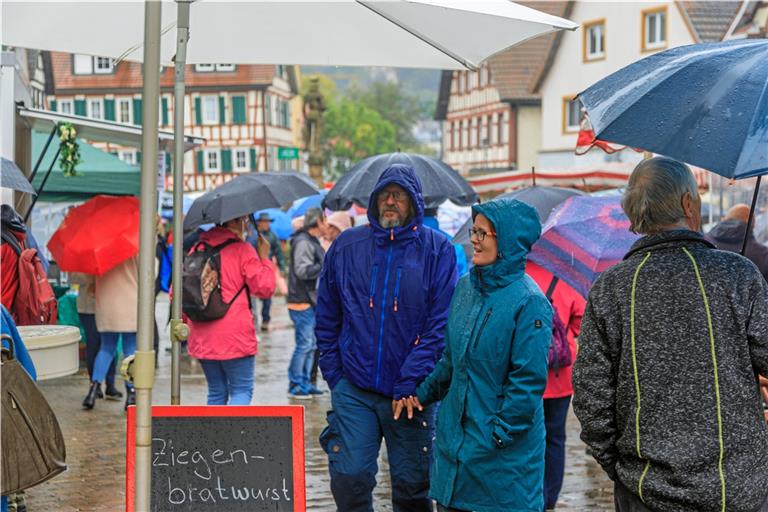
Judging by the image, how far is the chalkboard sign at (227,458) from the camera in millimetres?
5215

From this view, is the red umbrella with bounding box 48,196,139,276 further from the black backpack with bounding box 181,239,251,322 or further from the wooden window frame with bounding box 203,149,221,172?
the wooden window frame with bounding box 203,149,221,172

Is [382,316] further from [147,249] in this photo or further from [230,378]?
[230,378]

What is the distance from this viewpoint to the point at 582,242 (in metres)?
7.35

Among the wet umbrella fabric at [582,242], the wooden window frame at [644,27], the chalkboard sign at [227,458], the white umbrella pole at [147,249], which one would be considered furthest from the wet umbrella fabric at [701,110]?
the wooden window frame at [644,27]

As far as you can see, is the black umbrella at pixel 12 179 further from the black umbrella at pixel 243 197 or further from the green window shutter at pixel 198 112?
the green window shutter at pixel 198 112

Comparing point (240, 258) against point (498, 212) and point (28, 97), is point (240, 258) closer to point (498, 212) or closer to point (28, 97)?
point (498, 212)

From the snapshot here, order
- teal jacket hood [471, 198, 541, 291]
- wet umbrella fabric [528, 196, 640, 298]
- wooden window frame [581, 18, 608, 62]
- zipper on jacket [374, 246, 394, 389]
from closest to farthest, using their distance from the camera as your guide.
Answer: teal jacket hood [471, 198, 541, 291] → zipper on jacket [374, 246, 394, 389] → wet umbrella fabric [528, 196, 640, 298] → wooden window frame [581, 18, 608, 62]

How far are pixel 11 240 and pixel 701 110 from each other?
6.39 m

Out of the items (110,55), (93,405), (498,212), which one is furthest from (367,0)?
(93,405)

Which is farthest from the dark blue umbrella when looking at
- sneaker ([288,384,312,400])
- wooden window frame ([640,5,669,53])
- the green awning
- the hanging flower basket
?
wooden window frame ([640,5,669,53])

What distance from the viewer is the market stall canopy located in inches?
527

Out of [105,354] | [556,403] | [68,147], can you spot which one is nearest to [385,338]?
[556,403]

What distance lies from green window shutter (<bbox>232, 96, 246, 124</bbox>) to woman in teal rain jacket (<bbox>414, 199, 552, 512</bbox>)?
6334 centimetres

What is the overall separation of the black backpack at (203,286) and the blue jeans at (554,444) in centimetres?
253
